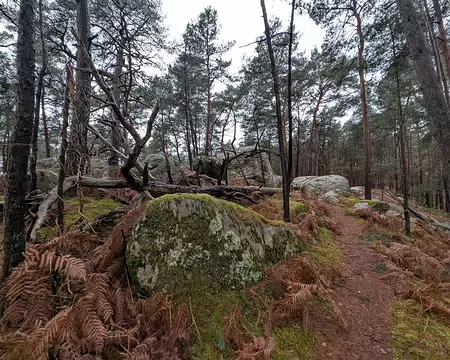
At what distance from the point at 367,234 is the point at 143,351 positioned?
19.0ft

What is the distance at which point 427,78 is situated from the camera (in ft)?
15.0

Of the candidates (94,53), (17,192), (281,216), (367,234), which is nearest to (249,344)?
(17,192)

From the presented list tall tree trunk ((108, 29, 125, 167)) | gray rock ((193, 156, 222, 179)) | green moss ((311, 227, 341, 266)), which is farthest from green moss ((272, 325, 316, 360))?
gray rock ((193, 156, 222, 179))

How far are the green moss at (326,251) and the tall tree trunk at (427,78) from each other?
3.01 m

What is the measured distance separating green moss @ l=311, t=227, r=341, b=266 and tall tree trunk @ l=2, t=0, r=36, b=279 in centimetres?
399

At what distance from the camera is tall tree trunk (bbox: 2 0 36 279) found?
7.00 ft

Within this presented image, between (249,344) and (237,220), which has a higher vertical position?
(237,220)

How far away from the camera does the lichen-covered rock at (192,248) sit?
7.22ft

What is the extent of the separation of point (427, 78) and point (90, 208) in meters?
8.02

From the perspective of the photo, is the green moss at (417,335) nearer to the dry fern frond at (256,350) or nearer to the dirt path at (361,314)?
the dirt path at (361,314)

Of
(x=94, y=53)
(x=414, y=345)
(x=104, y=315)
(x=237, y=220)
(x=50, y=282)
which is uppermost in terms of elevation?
(x=94, y=53)

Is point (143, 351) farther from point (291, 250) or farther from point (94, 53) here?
point (94, 53)

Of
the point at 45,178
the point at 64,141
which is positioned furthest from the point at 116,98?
the point at 64,141

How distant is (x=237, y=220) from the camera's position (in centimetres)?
287
